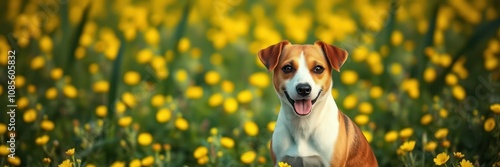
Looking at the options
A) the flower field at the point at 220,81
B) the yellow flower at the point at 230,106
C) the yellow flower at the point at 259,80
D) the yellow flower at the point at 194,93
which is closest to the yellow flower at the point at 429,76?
the flower field at the point at 220,81

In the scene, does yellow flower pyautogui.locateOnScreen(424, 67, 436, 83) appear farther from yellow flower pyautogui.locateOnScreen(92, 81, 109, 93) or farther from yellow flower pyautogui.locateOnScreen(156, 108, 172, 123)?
yellow flower pyautogui.locateOnScreen(92, 81, 109, 93)

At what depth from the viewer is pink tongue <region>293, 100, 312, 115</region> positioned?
2875 millimetres

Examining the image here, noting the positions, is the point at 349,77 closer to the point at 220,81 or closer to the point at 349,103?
the point at 349,103

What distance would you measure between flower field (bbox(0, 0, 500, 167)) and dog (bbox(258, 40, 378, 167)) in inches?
21.9

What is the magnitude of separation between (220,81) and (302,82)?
2.80 meters

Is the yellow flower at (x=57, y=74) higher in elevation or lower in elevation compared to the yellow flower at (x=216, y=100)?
higher

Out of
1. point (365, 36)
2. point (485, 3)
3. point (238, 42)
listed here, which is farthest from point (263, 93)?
point (485, 3)

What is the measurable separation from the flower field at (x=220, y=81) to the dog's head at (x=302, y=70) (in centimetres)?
80

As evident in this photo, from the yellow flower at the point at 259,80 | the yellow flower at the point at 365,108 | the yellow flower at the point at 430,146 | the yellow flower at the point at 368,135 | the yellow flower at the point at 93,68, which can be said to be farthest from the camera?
the yellow flower at the point at 93,68

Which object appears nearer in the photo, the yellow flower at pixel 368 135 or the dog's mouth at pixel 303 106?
the dog's mouth at pixel 303 106

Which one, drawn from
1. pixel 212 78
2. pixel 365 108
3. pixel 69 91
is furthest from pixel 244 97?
pixel 69 91

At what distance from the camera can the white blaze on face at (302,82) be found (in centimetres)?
283

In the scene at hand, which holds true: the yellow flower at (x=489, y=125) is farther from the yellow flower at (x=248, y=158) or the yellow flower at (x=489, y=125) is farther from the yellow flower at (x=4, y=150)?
the yellow flower at (x=4, y=150)

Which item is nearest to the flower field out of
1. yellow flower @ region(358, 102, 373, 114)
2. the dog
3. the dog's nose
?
yellow flower @ region(358, 102, 373, 114)
